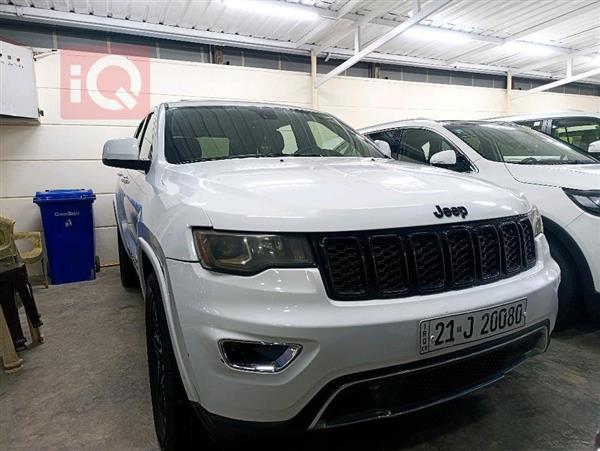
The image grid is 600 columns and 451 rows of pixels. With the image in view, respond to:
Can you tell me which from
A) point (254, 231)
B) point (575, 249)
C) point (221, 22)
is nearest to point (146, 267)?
point (254, 231)


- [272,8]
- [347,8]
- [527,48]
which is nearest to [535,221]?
[347,8]

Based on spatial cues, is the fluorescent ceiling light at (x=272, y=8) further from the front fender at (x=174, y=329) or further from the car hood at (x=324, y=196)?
the front fender at (x=174, y=329)

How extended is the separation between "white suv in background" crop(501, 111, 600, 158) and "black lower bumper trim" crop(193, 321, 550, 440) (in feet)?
12.2

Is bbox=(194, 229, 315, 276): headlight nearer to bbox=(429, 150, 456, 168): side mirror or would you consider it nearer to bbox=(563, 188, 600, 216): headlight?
bbox=(563, 188, 600, 216): headlight

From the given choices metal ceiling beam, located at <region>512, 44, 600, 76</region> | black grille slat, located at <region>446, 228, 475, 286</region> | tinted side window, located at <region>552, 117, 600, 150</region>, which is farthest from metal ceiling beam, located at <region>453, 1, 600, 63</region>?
black grille slat, located at <region>446, 228, 475, 286</region>

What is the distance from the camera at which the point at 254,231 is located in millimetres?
1128

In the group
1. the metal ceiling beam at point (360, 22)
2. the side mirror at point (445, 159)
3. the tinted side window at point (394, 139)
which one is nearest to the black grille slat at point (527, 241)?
the side mirror at point (445, 159)

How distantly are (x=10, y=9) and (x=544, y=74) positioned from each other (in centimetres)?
979

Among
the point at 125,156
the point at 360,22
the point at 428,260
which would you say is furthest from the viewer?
the point at 360,22

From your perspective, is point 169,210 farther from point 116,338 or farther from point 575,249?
point 575,249

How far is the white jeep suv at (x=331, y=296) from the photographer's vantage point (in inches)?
41.7

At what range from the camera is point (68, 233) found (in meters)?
4.46

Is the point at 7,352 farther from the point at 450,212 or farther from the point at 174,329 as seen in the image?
the point at 450,212

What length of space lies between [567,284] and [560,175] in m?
0.68
